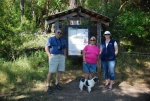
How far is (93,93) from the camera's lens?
7398 mm

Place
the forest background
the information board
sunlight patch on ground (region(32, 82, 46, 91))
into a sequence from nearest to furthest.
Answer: sunlight patch on ground (region(32, 82, 46, 91)), the forest background, the information board

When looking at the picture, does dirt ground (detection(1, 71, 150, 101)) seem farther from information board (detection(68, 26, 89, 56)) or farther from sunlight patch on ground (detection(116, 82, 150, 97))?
information board (detection(68, 26, 89, 56))

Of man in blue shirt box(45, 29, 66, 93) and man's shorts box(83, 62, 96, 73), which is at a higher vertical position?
man in blue shirt box(45, 29, 66, 93)

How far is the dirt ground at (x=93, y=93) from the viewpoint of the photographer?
691cm

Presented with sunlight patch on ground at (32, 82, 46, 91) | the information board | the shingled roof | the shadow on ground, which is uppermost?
the shingled roof

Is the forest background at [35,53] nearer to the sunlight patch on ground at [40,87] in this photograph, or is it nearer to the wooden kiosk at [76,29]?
the sunlight patch on ground at [40,87]

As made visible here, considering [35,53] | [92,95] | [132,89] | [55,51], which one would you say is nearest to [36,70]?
[35,53]

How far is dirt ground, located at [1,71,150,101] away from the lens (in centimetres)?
691

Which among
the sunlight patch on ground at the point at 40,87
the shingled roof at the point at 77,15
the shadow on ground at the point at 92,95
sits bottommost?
the shadow on ground at the point at 92,95

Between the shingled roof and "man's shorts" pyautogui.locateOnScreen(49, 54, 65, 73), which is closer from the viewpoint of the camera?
"man's shorts" pyautogui.locateOnScreen(49, 54, 65, 73)

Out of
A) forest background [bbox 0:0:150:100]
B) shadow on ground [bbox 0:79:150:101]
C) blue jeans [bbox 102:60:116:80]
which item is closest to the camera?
shadow on ground [bbox 0:79:150:101]

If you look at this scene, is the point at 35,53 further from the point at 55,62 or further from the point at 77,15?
the point at 55,62

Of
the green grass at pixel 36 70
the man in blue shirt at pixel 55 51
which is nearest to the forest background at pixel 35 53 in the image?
the green grass at pixel 36 70

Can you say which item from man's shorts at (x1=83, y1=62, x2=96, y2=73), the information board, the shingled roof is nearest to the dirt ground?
Result: man's shorts at (x1=83, y1=62, x2=96, y2=73)
